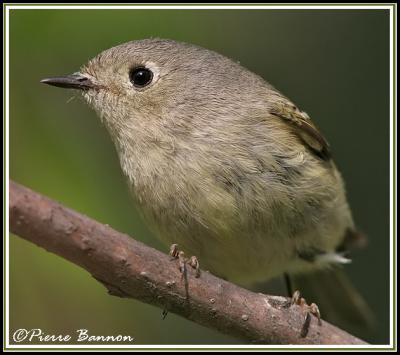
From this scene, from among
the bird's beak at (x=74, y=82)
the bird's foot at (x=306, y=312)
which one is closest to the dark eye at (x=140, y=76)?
the bird's beak at (x=74, y=82)

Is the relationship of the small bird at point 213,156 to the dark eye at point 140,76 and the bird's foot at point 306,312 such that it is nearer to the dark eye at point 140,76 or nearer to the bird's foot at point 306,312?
the dark eye at point 140,76

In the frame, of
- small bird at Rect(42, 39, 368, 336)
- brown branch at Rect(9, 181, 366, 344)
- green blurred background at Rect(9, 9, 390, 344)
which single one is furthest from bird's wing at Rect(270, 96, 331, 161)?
brown branch at Rect(9, 181, 366, 344)

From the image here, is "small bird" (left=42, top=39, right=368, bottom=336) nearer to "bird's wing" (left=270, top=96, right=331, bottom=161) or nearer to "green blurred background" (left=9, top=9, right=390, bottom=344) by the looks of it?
"bird's wing" (left=270, top=96, right=331, bottom=161)

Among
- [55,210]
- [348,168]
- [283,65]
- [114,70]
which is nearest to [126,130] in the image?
[114,70]

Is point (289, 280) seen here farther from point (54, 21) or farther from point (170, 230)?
point (54, 21)

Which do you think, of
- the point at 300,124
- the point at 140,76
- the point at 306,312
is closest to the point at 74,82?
the point at 140,76

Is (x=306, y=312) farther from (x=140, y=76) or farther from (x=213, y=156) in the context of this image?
(x=140, y=76)
